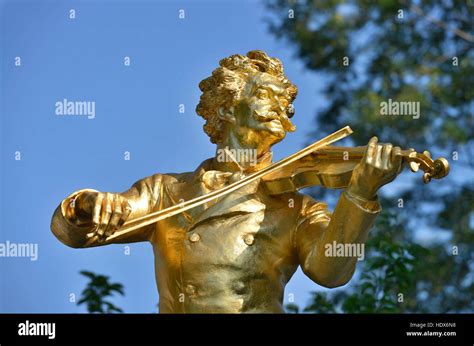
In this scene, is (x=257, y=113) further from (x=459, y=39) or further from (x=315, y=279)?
(x=459, y=39)

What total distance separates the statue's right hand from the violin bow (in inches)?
9.7

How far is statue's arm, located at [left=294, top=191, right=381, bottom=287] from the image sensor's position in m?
9.45

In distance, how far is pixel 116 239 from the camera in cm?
991

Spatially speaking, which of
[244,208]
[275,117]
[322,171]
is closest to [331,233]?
[322,171]

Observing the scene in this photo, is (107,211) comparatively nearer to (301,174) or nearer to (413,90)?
(301,174)

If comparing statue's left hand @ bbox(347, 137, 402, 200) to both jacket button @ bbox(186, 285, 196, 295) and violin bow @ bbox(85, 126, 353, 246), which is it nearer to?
violin bow @ bbox(85, 126, 353, 246)

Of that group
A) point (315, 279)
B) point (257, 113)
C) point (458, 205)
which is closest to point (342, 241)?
point (315, 279)

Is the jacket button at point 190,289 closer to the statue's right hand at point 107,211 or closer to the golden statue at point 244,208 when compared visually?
the golden statue at point 244,208

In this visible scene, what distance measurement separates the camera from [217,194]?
979cm

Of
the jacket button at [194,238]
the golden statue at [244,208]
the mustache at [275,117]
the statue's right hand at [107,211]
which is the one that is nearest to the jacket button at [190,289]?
the golden statue at [244,208]

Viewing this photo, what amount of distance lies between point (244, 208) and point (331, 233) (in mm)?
549

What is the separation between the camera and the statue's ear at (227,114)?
10.1 metres

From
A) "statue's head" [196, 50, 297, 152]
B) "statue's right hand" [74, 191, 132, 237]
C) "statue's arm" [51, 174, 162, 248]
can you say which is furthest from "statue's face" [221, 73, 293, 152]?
"statue's right hand" [74, 191, 132, 237]
